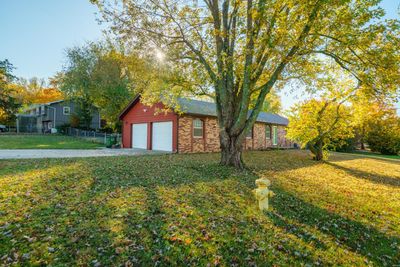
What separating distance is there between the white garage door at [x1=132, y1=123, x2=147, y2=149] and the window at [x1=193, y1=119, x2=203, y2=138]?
4.77 meters

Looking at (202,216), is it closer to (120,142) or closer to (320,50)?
(320,50)

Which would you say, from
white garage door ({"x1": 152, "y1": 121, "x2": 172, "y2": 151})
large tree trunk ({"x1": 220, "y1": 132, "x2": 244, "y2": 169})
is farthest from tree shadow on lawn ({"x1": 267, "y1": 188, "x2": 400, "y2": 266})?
white garage door ({"x1": 152, "y1": 121, "x2": 172, "y2": 151})

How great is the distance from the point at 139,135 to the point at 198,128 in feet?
19.4

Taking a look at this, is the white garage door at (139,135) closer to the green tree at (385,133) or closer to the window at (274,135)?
the window at (274,135)

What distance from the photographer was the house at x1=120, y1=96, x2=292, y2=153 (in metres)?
16.6

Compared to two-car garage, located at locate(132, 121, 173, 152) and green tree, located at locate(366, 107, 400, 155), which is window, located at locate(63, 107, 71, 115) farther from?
green tree, located at locate(366, 107, 400, 155)

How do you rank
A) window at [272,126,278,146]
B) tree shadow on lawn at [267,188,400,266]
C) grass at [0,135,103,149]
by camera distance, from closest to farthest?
tree shadow on lawn at [267,188,400,266] < grass at [0,135,103,149] < window at [272,126,278,146]

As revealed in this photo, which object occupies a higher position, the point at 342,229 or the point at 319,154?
the point at 319,154

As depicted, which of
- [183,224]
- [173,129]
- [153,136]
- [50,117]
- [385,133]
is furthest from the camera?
[50,117]

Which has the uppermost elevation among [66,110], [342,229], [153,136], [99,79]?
[99,79]

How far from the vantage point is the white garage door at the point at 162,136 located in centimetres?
1714

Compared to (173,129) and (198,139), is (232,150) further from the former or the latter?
(198,139)

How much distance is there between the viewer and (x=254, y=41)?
7.87 meters

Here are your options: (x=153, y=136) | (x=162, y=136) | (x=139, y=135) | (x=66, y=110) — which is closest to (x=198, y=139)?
Answer: (x=162, y=136)
